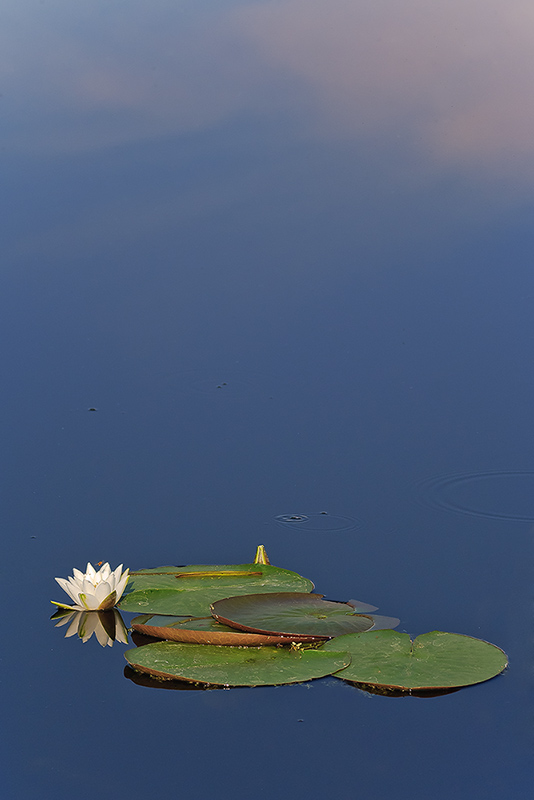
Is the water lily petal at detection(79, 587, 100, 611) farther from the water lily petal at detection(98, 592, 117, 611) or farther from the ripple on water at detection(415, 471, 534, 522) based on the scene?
the ripple on water at detection(415, 471, 534, 522)

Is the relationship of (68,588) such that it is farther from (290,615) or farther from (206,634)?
(290,615)

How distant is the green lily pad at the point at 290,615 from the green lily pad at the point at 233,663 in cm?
5

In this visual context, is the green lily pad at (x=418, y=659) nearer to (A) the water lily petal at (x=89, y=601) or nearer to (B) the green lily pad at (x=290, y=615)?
(B) the green lily pad at (x=290, y=615)

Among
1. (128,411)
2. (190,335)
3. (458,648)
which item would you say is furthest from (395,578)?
(190,335)

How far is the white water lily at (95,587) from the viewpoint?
171cm

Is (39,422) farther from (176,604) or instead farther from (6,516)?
(176,604)

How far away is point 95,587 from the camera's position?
1.70 m

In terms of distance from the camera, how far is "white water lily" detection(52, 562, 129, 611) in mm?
1710

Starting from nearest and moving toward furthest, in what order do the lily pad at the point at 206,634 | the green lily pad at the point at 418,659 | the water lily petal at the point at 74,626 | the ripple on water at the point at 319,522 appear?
the green lily pad at the point at 418,659 < the lily pad at the point at 206,634 < the water lily petal at the point at 74,626 < the ripple on water at the point at 319,522

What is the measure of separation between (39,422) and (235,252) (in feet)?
4.69

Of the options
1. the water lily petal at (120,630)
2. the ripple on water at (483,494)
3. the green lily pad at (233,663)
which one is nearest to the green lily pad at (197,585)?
the water lily petal at (120,630)

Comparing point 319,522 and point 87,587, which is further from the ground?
point 319,522

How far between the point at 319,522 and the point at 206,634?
565mm

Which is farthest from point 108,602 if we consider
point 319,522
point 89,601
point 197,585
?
point 319,522
